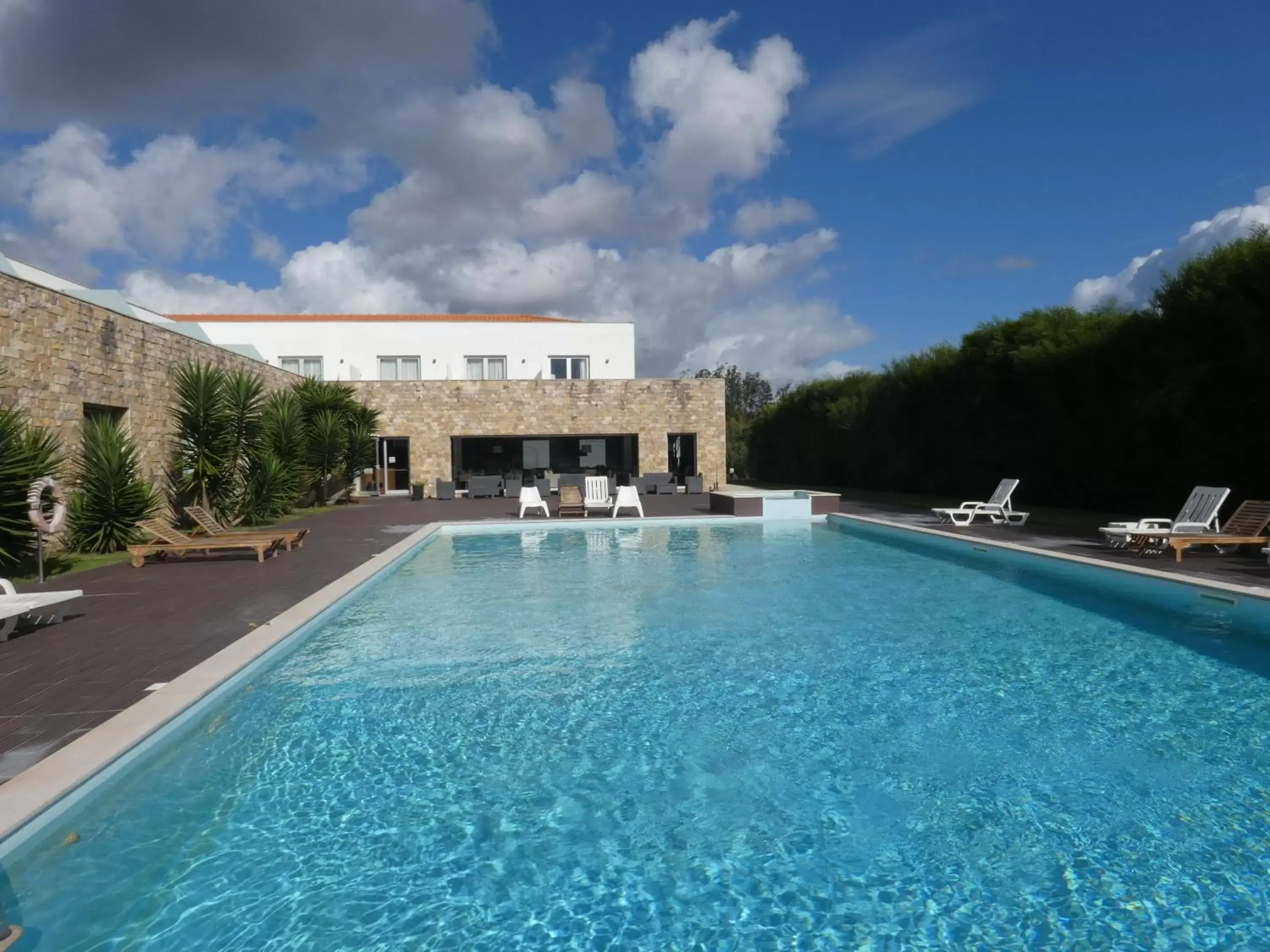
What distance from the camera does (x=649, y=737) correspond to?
4.57 meters

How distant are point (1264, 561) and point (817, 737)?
7.93 metres

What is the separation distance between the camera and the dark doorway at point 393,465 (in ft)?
87.4

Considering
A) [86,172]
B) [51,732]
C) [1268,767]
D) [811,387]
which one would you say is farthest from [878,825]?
[811,387]

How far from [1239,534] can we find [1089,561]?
7.24ft

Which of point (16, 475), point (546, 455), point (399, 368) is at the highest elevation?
point (399, 368)

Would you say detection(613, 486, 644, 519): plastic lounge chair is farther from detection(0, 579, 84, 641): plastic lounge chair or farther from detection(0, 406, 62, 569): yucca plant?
detection(0, 579, 84, 641): plastic lounge chair

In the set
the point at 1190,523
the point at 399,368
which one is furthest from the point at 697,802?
the point at 399,368

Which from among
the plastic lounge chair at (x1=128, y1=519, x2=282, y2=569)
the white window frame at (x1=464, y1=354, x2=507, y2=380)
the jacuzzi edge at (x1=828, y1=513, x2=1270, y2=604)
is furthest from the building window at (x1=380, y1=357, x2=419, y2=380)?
the jacuzzi edge at (x1=828, y1=513, x2=1270, y2=604)

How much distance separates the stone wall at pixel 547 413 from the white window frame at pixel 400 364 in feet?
13.3

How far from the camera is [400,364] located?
98.5 ft

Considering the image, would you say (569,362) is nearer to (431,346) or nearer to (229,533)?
(431,346)

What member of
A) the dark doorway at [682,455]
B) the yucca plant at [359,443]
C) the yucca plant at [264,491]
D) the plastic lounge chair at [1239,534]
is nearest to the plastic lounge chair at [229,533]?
the yucca plant at [264,491]

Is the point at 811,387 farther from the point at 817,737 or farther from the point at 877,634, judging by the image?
the point at 817,737

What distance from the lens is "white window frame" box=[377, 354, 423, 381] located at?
2984 centimetres
